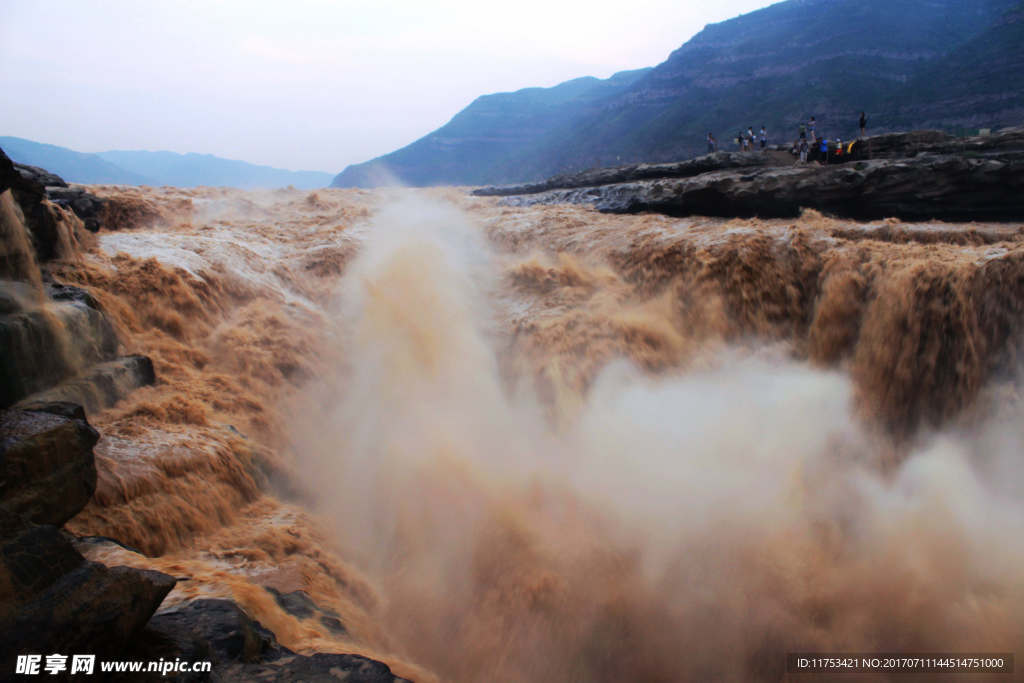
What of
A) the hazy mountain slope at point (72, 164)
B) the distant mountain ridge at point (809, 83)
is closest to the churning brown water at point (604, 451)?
the distant mountain ridge at point (809, 83)

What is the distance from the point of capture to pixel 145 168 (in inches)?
5325

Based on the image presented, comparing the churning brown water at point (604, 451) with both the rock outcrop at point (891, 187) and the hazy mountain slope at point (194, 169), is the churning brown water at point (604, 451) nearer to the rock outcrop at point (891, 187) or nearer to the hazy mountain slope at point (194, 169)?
the rock outcrop at point (891, 187)

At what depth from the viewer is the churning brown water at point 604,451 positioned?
14.7ft

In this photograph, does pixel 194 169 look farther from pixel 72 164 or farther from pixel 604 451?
pixel 604 451

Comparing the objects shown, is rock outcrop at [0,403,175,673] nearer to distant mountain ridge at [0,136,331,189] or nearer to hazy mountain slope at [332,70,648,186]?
distant mountain ridge at [0,136,331,189]

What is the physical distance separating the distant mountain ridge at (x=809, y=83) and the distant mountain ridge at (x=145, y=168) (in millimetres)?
38943

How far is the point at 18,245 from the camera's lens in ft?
17.8

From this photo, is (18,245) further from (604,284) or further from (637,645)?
(604,284)

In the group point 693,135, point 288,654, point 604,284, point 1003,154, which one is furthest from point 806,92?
point 288,654

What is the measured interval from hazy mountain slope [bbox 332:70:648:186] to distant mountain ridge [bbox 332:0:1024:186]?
333 centimetres

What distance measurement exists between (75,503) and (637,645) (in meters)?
4.30

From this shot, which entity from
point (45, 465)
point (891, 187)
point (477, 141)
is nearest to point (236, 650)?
point (45, 465)

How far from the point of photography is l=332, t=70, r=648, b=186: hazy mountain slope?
10458 cm

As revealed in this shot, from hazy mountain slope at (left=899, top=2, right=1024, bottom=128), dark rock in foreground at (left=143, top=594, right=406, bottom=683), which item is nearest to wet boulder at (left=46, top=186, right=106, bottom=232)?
dark rock in foreground at (left=143, top=594, right=406, bottom=683)
